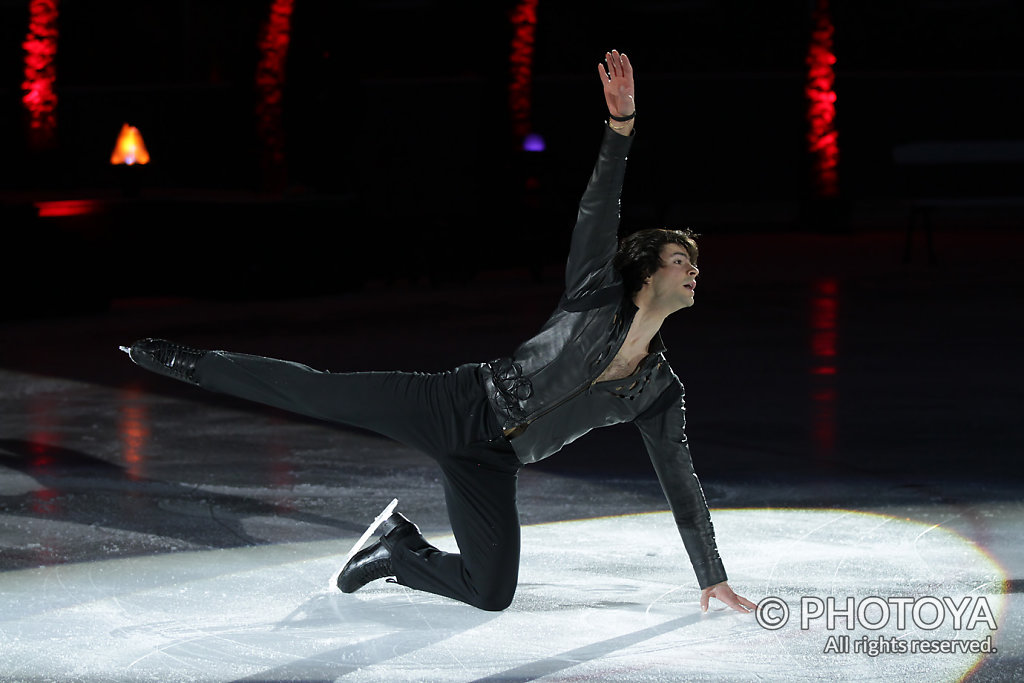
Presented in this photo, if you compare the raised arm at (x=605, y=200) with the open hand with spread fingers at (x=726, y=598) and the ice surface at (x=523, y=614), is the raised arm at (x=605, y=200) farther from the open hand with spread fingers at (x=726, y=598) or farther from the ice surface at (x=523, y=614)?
the ice surface at (x=523, y=614)

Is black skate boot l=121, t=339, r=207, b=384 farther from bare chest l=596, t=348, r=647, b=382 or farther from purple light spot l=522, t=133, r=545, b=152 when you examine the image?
purple light spot l=522, t=133, r=545, b=152

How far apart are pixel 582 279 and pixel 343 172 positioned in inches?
681

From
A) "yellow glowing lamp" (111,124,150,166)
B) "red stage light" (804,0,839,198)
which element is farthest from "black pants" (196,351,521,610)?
"red stage light" (804,0,839,198)

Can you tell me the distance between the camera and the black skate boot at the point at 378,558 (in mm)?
5945

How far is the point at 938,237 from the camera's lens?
23.8 meters

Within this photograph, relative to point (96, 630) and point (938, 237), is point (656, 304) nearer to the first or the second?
point (96, 630)

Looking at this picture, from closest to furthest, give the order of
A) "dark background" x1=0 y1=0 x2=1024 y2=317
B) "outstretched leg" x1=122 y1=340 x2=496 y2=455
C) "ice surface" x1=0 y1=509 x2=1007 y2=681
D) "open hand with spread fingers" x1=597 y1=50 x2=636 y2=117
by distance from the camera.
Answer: "open hand with spread fingers" x1=597 y1=50 x2=636 y2=117, "ice surface" x1=0 y1=509 x2=1007 y2=681, "outstretched leg" x1=122 y1=340 x2=496 y2=455, "dark background" x1=0 y1=0 x2=1024 y2=317

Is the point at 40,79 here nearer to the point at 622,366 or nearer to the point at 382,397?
the point at 382,397

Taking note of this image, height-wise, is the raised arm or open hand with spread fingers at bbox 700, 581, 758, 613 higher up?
the raised arm

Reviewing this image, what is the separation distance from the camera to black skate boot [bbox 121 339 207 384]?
5703 mm

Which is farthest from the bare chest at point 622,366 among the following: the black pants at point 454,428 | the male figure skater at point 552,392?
the black pants at point 454,428

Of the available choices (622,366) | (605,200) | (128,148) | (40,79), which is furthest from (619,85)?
(40,79)

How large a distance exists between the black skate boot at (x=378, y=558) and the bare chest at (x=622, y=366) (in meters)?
1.10

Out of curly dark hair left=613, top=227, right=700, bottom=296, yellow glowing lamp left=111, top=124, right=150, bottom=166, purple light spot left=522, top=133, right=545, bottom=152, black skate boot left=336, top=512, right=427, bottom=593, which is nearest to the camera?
curly dark hair left=613, top=227, right=700, bottom=296
